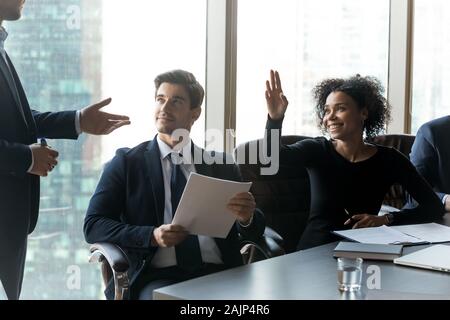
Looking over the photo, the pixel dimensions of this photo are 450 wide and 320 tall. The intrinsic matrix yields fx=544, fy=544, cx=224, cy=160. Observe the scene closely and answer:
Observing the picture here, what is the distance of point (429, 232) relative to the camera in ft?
6.62

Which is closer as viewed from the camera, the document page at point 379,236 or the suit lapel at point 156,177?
the document page at point 379,236

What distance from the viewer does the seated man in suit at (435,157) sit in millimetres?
2982

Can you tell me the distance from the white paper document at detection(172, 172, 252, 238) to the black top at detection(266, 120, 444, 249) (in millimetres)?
587

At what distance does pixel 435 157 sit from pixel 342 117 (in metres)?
0.79

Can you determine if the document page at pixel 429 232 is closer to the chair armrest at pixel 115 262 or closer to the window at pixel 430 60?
the chair armrest at pixel 115 262

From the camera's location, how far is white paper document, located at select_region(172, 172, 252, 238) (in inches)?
70.3

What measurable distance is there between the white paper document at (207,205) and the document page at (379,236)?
1.31 ft

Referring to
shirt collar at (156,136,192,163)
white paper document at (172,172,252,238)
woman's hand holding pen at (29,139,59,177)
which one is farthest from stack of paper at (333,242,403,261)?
woman's hand holding pen at (29,139,59,177)

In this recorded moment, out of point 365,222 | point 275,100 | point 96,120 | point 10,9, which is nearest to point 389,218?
point 365,222

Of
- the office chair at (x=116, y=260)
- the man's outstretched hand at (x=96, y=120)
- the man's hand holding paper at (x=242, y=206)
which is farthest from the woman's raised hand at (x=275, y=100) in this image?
the man's outstretched hand at (x=96, y=120)

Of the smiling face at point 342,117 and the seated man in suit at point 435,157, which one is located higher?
the smiling face at point 342,117

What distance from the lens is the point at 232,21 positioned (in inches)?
128

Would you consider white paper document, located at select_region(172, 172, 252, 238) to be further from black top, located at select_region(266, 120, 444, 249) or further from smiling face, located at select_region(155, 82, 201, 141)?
black top, located at select_region(266, 120, 444, 249)

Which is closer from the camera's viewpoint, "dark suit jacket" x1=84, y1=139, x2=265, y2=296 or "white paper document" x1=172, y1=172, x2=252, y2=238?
"white paper document" x1=172, y1=172, x2=252, y2=238
